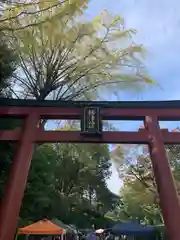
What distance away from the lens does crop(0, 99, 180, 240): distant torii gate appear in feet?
27.7

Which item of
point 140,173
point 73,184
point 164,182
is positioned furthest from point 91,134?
point 73,184

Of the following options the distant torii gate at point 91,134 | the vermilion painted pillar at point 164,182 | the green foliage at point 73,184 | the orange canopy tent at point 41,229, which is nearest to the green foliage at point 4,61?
the distant torii gate at point 91,134

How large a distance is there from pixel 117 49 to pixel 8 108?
6.39m

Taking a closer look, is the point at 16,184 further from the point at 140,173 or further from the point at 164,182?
the point at 140,173

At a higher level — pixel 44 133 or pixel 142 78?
pixel 142 78

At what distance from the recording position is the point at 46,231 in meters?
11.5

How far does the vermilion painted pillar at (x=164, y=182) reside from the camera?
27.1 feet

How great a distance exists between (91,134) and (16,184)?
97.0 inches

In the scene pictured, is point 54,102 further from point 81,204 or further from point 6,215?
point 81,204

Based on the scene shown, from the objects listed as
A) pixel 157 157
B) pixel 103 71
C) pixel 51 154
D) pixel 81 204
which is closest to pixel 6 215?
pixel 157 157

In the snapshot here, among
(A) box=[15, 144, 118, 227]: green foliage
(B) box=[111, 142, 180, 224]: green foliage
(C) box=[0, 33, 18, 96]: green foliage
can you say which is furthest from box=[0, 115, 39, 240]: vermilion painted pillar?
(B) box=[111, 142, 180, 224]: green foliage

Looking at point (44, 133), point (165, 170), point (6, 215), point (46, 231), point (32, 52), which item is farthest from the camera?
point (32, 52)

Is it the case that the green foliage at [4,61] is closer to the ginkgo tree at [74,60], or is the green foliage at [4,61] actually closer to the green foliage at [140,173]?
the ginkgo tree at [74,60]

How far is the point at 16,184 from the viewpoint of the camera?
8.55 metres
